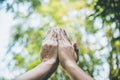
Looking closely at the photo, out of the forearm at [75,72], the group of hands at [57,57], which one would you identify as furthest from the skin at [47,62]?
the forearm at [75,72]

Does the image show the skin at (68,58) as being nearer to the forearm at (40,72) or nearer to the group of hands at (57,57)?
the group of hands at (57,57)

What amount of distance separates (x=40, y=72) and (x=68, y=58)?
0.40m

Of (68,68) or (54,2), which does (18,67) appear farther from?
(68,68)

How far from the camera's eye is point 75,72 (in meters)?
2.68

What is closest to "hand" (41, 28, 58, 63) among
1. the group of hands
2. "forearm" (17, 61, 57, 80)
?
the group of hands

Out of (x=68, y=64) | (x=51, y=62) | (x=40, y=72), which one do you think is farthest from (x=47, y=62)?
(x=40, y=72)

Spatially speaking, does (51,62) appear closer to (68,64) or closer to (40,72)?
(68,64)

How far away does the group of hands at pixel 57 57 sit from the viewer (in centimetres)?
264

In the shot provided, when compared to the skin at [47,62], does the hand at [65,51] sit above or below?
below

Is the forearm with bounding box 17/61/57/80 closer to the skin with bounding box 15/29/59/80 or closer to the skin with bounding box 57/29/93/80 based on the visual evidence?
the skin with bounding box 15/29/59/80

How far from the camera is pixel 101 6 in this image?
596 centimetres

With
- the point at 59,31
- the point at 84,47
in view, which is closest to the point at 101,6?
the point at 59,31

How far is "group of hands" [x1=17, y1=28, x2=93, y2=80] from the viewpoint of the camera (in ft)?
8.66

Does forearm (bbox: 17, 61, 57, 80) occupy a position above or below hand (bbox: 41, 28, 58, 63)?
above
